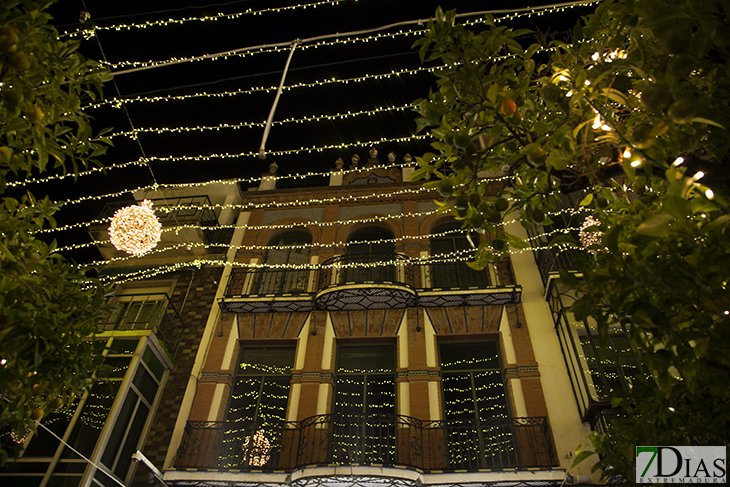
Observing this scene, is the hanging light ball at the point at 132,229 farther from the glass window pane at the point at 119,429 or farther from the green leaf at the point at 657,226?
the green leaf at the point at 657,226

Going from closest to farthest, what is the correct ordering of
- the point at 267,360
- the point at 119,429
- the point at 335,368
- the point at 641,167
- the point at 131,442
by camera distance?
the point at 641,167, the point at 119,429, the point at 131,442, the point at 335,368, the point at 267,360

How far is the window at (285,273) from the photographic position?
1002cm

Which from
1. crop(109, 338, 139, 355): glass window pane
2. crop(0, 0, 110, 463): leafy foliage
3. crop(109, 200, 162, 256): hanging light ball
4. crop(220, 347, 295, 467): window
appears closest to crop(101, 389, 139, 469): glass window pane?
crop(109, 338, 139, 355): glass window pane

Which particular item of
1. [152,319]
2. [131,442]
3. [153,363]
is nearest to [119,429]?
[131,442]

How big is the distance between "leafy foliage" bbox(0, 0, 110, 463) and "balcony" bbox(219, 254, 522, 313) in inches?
216

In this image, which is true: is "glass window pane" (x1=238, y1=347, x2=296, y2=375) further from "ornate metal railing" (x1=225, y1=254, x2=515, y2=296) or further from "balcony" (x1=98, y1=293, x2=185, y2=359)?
"balcony" (x1=98, y1=293, x2=185, y2=359)

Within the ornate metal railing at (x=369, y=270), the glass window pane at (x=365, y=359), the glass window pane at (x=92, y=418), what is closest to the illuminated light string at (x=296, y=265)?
the ornate metal railing at (x=369, y=270)

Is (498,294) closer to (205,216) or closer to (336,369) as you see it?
(336,369)

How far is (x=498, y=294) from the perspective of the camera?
884 centimetres

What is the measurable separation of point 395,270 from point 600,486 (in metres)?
5.17

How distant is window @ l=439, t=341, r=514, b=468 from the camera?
7156 mm

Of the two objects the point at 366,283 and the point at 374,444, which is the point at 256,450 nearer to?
the point at 374,444

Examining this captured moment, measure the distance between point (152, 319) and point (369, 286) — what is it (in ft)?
14.1

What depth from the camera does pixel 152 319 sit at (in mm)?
8922
